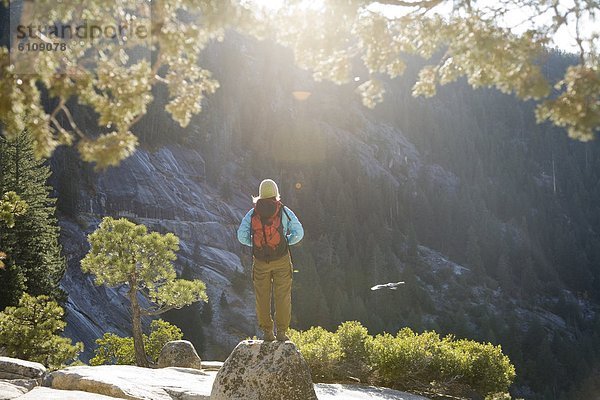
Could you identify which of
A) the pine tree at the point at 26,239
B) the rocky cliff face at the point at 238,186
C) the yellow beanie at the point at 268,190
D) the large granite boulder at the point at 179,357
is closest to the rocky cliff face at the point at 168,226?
the rocky cliff face at the point at 238,186

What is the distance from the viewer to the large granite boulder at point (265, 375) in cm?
926

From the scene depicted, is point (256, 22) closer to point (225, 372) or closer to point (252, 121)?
point (225, 372)

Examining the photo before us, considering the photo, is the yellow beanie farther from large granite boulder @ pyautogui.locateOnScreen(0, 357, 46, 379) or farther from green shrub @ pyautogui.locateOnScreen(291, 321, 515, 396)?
large granite boulder @ pyautogui.locateOnScreen(0, 357, 46, 379)

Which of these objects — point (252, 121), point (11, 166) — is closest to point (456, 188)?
point (252, 121)

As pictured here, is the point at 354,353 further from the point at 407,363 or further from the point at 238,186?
the point at 238,186

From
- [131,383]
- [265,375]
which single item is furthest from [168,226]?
[265,375]

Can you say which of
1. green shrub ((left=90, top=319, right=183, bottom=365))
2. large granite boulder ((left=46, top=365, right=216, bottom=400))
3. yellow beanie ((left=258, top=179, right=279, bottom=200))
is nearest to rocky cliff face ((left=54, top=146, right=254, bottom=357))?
green shrub ((left=90, top=319, right=183, bottom=365))

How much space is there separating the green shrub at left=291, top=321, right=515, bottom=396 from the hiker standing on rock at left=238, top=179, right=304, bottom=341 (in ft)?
19.4

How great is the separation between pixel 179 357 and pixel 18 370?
222 inches

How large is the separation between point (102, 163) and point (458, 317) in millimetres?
105983

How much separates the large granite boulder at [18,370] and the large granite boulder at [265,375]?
6482mm

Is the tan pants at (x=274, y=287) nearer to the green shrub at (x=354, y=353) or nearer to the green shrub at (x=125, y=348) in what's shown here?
the green shrub at (x=354, y=353)

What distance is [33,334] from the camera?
20.1m

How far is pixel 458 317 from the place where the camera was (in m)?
104
